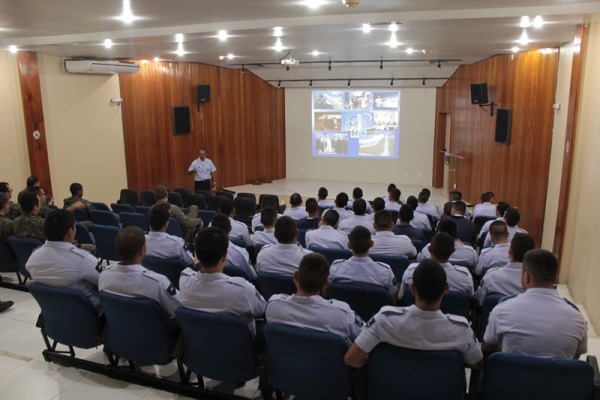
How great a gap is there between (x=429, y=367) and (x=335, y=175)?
44.9ft

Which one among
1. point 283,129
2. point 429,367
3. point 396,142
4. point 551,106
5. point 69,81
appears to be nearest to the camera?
point 429,367

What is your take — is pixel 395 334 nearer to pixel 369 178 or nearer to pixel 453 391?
pixel 453 391

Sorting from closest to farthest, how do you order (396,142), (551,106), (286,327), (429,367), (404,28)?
(429,367), (286,327), (404,28), (551,106), (396,142)

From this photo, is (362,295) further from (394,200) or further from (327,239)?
(394,200)

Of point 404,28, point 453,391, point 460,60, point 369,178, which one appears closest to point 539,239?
point 404,28

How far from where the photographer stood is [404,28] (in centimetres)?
678

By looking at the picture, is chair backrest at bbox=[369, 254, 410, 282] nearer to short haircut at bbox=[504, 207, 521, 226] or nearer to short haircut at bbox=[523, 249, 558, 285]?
short haircut at bbox=[523, 249, 558, 285]

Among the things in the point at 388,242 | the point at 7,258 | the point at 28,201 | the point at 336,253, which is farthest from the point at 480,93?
the point at 7,258

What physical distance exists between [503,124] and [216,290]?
8182mm

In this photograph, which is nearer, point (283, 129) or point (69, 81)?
point (69, 81)

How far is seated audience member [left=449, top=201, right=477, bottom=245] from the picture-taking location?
604 centimetres

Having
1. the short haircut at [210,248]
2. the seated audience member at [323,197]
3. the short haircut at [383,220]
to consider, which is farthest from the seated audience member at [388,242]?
the seated audience member at [323,197]

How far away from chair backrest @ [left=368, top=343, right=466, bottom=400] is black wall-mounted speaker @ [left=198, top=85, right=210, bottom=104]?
1111cm

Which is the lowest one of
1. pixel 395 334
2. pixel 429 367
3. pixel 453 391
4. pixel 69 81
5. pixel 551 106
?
pixel 453 391
